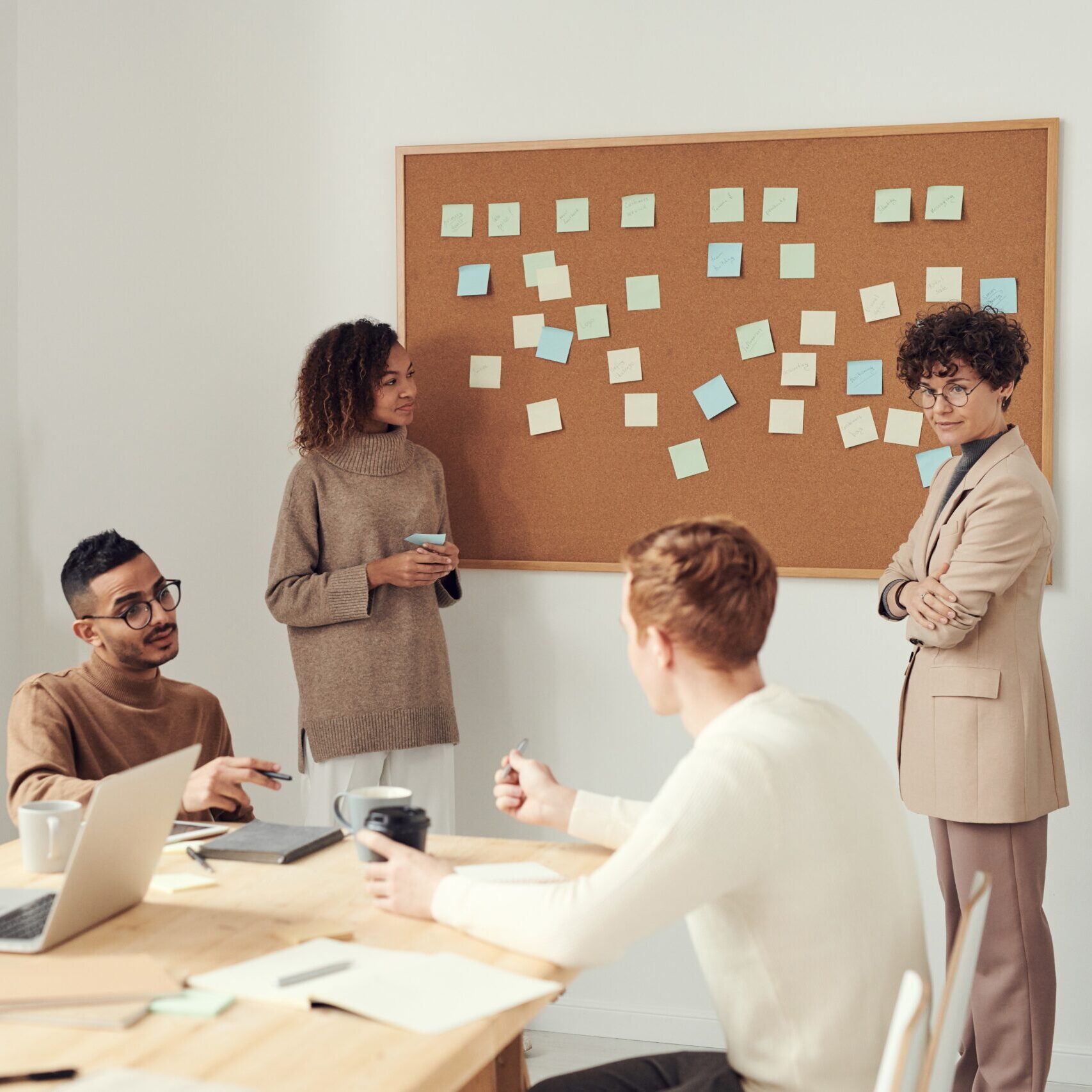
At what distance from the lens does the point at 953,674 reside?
8.29ft

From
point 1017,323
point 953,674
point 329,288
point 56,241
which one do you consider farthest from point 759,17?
point 56,241

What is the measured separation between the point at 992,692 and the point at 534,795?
120 cm

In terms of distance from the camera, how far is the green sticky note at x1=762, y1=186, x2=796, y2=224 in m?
2.98

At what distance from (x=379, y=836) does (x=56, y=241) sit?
2.49 meters

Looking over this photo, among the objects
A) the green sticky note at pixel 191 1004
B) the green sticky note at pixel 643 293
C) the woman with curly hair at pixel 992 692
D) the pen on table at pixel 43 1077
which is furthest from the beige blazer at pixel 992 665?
the pen on table at pixel 43 1077

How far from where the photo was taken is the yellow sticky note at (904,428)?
116 inches

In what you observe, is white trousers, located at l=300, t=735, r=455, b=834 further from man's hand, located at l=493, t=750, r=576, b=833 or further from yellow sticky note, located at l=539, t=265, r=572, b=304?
man's hand, located at l=493, t=750, r=576, b=833

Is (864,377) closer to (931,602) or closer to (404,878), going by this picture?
(931,602)

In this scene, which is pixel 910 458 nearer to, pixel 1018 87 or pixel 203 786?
pixel 1018 87

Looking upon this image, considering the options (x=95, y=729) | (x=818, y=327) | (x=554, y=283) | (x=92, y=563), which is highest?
(x=554, y=283)

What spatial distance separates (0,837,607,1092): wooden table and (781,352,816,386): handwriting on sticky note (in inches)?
63.0

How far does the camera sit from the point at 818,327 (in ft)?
9.80

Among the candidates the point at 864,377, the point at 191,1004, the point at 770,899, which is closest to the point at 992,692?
the point at 864,377

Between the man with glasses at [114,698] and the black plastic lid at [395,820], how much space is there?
17.2 inches
